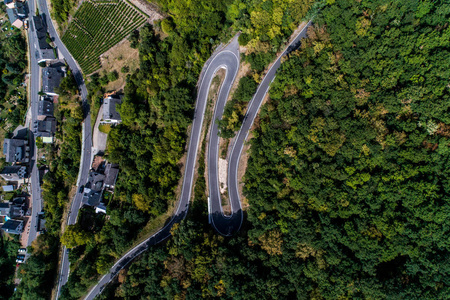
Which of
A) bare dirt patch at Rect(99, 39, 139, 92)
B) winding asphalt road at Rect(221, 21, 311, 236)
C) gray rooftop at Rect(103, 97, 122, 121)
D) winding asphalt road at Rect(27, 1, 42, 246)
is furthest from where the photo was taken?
winding asphalt road at Rect(27, 1, 42, 246)

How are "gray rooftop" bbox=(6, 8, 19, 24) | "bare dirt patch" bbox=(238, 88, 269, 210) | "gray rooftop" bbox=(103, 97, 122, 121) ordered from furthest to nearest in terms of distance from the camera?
"gray rooftop" bbox=(6, 8, 19, 24)
"gray rooftop" bbox=(103, 97, 122, 121)
"bare dirt patch" bbox=(238, 88, 269, 210)

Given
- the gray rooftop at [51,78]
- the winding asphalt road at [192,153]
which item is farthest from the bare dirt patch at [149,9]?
the gray rooftop at [51,78]

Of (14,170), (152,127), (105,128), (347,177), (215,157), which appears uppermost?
(152,127)

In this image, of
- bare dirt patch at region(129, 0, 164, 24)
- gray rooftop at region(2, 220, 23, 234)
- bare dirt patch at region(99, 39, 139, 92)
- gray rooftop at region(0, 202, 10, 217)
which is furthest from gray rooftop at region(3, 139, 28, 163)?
bare dirt patch at region(129, 0, 164, 24)

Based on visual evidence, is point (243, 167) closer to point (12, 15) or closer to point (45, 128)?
point (45, 128)

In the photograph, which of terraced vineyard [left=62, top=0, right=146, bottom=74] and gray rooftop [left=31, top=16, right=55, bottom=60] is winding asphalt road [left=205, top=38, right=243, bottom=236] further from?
gray rooftop [left=31, top=16, right=55, bottom=60]

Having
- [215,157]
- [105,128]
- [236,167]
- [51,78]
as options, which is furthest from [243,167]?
[51,78]

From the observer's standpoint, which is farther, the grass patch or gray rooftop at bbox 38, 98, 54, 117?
gray rooftop at bbox 38, 98, 54, 117
